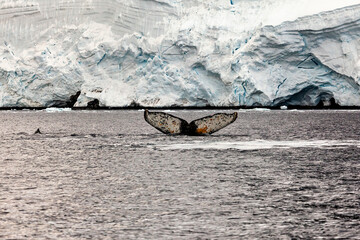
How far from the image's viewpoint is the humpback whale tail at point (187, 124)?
84.3 feet

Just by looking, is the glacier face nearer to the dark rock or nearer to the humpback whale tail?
the dark rock

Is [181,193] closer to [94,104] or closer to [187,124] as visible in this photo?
[187,124]

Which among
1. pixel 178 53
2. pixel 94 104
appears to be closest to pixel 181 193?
pixel 178 53

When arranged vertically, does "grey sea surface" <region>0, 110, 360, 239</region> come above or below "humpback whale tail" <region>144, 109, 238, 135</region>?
below

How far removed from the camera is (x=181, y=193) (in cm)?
1073

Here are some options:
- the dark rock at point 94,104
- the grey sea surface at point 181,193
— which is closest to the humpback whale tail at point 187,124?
the grey sea surface at point 181,193

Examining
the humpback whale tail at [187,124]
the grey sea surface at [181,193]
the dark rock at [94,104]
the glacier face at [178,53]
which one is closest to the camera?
the grey sea surface at [181,193]

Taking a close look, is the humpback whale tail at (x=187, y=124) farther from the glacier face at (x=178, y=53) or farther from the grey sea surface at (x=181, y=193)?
the glacier face at (x=178, y=53)

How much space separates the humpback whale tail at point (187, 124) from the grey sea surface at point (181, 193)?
226 inches

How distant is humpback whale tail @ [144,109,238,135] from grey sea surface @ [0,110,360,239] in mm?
5736

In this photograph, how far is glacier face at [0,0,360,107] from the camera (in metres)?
45.9

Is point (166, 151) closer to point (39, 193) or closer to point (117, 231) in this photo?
point (39, 193)

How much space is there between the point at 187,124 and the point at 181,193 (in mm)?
15272

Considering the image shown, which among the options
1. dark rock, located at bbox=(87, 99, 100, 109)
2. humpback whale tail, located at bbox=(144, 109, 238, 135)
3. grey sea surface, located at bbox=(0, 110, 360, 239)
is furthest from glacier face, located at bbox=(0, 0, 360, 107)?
grey sea surface, located at bbox=(0, 110, 360, 239)
